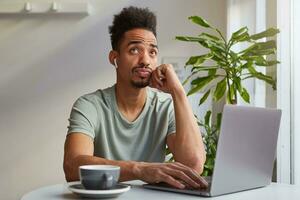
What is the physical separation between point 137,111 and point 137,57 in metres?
0.23

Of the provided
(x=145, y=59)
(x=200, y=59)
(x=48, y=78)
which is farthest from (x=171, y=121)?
(x=48, y=78)

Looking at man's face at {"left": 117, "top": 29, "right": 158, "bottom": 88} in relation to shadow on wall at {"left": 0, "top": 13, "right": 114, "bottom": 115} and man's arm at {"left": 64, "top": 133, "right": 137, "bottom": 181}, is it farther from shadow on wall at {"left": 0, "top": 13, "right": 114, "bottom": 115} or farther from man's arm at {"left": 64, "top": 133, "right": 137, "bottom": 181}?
shadow on wall at {"left": 0, "top": 13, "right": 114, "bottom": 115}

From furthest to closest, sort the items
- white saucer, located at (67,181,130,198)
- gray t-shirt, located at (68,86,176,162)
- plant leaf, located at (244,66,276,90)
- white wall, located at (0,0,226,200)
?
white wall, located at (0,0,226,200), plant leaf, located at (244,66,276,90), gray t-shirt, located at (68,86,176,162), white saucer, located at (67,181,130,198)

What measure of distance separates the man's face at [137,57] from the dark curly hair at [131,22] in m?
0.03

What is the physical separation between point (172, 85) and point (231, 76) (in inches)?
22.4

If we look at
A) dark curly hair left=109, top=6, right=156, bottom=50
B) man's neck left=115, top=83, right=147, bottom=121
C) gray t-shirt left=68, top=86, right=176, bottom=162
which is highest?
dark curly hair left=109, top=6, right=156, bottom=50

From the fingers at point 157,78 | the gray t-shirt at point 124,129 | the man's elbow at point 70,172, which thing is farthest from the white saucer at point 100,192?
the fingers at point 157,78

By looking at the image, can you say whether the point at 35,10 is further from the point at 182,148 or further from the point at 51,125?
the point at 182,148

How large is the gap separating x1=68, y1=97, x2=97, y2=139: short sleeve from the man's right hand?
0.49 meters

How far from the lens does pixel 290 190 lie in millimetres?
1212

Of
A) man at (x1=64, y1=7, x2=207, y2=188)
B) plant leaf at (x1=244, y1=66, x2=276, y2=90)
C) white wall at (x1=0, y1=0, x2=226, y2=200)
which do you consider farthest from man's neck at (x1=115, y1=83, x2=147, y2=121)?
white wall at (x1=0, y1=0, x2=226, y2=200)

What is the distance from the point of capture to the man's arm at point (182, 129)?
1.67 m

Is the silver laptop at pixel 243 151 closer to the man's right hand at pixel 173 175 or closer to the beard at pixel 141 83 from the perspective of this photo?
the man's right hand at pixel 173 175

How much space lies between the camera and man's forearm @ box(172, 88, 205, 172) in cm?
166
